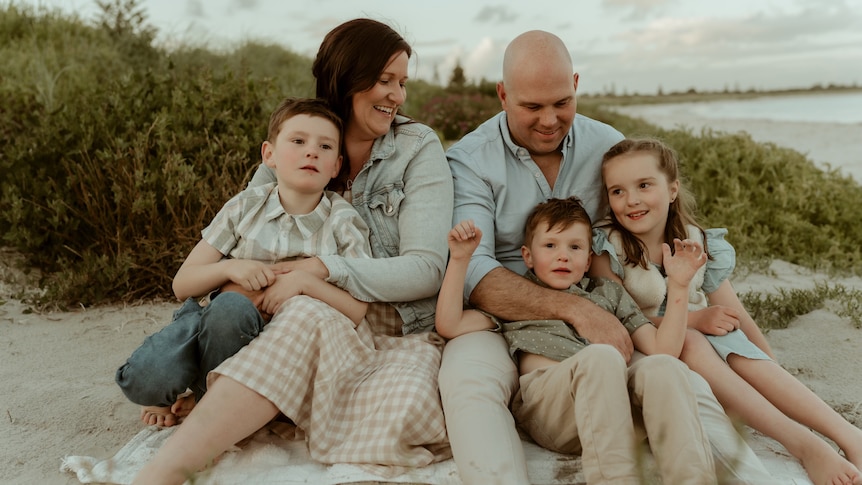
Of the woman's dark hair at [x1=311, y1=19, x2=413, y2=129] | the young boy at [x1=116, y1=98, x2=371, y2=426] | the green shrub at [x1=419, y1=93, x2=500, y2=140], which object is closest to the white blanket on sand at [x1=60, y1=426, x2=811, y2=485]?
the young boy at [x1=116, y1=98, x2=371, y2=426]

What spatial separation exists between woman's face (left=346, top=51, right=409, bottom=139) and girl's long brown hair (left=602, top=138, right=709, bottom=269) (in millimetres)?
1066

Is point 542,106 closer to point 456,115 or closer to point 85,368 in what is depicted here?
point 85,368

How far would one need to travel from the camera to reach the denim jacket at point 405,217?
130 inches

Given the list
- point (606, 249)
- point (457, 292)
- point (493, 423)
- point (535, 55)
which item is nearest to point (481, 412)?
point (493, 423)

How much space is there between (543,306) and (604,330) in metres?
0.29

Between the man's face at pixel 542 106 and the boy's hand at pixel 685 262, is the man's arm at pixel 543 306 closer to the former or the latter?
the boy's hand at pixel 685 262

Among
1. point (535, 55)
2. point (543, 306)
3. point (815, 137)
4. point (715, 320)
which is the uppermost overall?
point (535, 55)

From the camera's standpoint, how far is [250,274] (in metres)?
3.06

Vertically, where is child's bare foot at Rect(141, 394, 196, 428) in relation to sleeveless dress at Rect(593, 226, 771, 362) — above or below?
below

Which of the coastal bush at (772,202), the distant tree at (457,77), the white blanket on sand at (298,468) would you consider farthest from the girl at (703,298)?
the distant tree at (457,77)

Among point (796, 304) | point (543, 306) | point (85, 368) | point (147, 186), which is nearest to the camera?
point (543, 306)

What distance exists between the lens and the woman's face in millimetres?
3516

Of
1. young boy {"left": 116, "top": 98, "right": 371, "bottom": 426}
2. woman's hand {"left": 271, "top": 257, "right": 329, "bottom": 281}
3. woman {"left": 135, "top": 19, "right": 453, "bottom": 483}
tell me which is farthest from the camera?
woman's hand {"left": 271, "top": 257, "right": 329, "bottom": 281}

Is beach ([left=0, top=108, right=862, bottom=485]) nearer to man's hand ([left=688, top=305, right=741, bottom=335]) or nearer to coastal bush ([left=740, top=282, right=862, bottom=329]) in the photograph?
coastal bush ([left=740, top=282, right=862, bottom=329])
